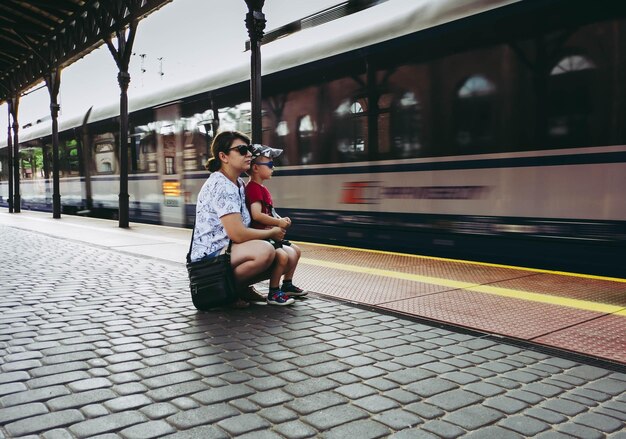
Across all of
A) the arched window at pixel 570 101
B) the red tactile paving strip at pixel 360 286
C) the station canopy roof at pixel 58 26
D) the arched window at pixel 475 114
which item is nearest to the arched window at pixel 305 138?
the arched window at pixel 475 114

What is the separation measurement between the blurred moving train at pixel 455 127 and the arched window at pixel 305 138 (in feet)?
0.09

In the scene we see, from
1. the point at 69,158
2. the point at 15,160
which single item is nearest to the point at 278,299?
the point at 69,158

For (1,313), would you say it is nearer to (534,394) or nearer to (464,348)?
(464,348)

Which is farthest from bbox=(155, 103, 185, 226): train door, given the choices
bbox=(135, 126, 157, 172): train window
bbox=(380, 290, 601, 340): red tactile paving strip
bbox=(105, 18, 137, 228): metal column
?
bbox=(380, 290, 601, 340): red tactile paving strip

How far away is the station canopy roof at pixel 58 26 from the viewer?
12.4 meters

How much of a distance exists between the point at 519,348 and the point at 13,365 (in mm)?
2961

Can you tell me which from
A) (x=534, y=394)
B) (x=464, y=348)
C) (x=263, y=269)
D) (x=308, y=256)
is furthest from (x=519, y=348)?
(x=308, y=256)

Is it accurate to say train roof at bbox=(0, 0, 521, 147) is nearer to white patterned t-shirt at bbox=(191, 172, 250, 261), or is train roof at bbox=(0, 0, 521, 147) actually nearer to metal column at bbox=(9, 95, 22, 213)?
white patterned t-shirt at bbox=(191, 172, 250, 261)

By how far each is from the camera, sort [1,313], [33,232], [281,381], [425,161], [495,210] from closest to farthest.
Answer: [281,381]
[1,313]
[495,210]
[425,161]
[33,232]

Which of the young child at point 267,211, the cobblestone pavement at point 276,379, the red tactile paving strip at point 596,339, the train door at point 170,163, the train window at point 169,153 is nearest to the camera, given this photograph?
the cobblestone pavement at point 276,379

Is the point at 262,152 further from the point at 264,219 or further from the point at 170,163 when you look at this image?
the point at 170,163

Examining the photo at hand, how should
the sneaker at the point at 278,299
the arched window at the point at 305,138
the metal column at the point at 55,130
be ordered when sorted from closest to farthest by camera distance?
1. the sneaker at the point at 278,299
2. the arched window at the point at 305,138
3. the metal column at the point at 55,130

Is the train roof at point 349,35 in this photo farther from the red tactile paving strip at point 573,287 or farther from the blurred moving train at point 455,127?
the red tactile paving strip at point 573,287

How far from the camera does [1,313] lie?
4191 millimetres
